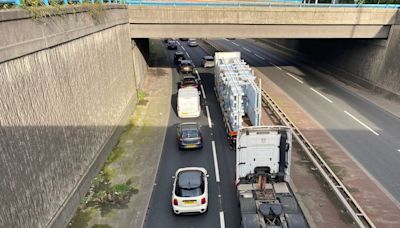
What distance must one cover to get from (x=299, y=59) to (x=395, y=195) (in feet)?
105

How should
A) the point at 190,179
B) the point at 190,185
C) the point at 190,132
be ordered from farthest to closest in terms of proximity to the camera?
the point at 190,132
the point at 190,179
the point at 190,185

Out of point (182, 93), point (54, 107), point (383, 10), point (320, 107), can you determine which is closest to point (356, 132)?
point (320, 107)

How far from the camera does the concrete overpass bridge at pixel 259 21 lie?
84.9ft

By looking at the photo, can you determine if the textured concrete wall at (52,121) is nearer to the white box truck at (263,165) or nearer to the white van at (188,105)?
the white van at (188,105)

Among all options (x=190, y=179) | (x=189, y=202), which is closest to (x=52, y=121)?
(x=190, y=179)

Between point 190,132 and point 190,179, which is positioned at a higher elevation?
point 190,179

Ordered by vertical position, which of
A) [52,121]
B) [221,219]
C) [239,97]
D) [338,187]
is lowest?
[221,219]

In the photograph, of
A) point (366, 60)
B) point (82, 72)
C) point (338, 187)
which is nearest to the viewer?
point (338, 187)

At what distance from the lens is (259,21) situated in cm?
2664

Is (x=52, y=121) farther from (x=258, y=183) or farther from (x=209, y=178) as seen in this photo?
(x=258, y=183)

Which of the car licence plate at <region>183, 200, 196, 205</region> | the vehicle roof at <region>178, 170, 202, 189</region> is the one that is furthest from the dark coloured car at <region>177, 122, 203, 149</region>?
the car licence plate at <region>183, 200, 196, 205</region>

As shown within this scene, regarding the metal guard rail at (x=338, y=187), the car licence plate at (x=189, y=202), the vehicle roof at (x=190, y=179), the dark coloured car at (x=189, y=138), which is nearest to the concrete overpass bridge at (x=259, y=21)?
the metal guard rail at (x=338, y=187)

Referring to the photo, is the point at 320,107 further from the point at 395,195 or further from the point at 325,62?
the point at 325,62

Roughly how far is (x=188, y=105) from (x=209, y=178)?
8220mm
